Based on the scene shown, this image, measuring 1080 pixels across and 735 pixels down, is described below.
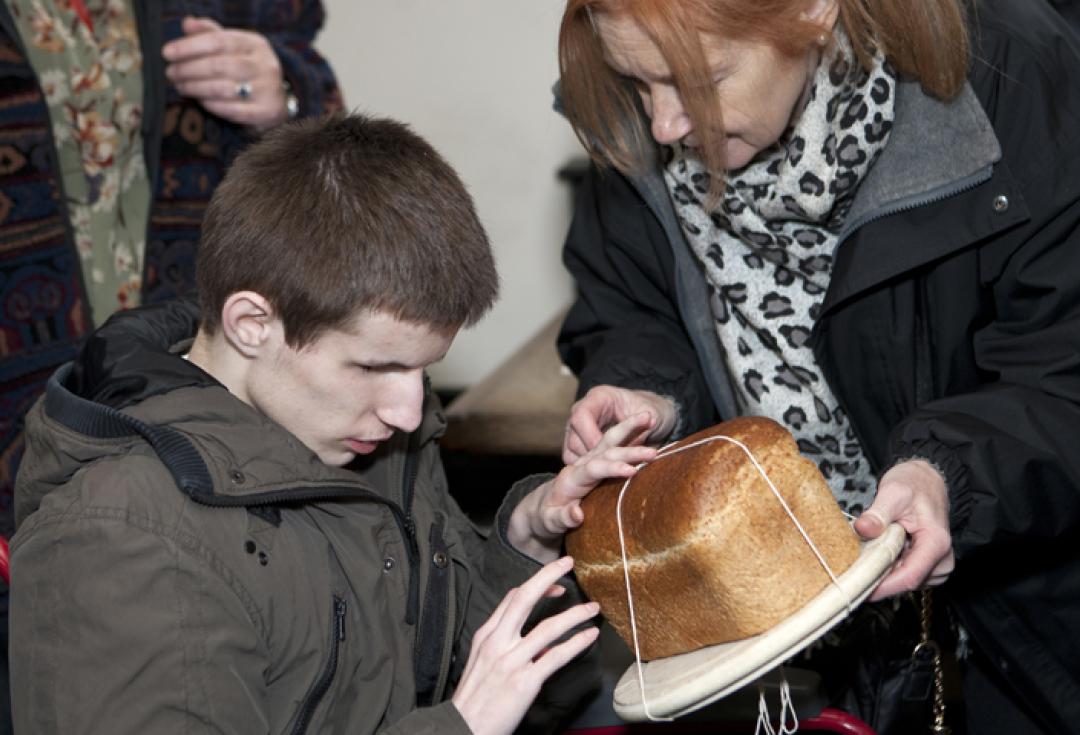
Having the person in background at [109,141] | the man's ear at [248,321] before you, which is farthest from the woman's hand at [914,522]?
the person in background at [109,141]

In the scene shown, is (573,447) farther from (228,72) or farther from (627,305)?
(228,72)

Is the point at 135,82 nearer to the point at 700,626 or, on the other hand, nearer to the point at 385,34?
the point at 700,626

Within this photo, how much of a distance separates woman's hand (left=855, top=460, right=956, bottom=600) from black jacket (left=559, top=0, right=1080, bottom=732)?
0.16ft

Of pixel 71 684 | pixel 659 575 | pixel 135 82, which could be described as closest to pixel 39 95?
pixel 135 82

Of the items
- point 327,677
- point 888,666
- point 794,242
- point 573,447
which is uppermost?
point 794,242

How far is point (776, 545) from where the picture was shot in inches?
46.4

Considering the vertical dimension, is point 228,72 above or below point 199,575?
above

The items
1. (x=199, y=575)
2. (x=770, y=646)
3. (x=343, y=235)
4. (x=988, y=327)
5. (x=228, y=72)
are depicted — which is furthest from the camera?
(x=228, y=72)

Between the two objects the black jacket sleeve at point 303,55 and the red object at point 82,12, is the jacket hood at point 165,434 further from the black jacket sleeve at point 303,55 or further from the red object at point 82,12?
the black jacket sleeve at point 303,55

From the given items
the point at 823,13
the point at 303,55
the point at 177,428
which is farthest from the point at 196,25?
the point at 823,13

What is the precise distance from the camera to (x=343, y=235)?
4.40 ft

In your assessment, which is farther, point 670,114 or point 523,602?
point 670,114

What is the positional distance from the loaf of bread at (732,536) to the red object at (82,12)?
111 cm

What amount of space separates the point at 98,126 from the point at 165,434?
77 centimetres
